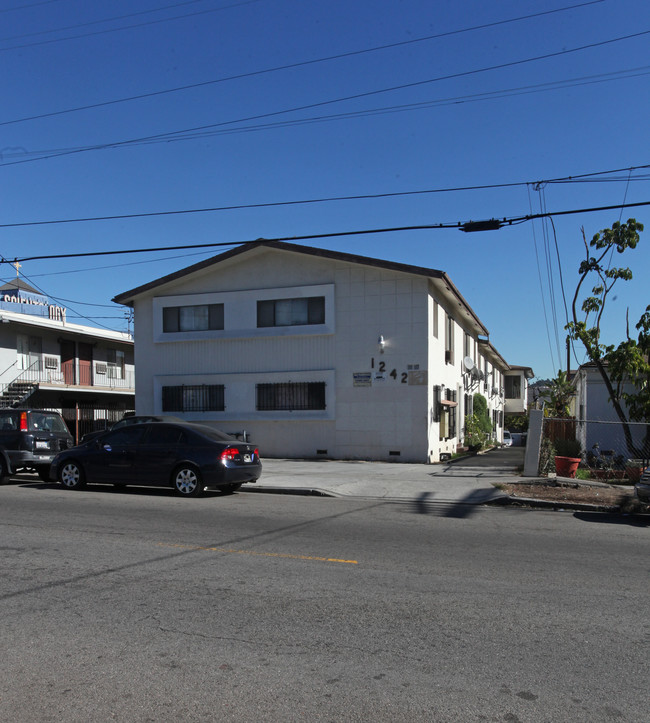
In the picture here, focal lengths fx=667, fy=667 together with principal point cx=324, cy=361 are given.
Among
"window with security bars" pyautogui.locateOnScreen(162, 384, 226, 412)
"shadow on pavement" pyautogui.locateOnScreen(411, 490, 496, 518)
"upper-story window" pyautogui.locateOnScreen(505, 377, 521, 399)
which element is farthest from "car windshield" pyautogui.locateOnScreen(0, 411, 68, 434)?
"upper-story window" pyautogui.locateOnScreen(505, 377, 521, 399)

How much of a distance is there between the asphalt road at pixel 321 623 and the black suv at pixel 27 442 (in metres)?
6.73

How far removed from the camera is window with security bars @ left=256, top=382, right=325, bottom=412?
22.2 m

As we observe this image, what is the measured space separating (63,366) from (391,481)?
2161cm

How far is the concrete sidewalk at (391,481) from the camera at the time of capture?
44.7 feet

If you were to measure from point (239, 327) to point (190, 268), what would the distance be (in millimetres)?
2764

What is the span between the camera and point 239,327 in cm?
→ 2341

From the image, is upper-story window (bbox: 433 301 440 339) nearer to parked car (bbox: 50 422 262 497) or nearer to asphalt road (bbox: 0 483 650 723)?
parked car (bbox: 50 422 262 497)

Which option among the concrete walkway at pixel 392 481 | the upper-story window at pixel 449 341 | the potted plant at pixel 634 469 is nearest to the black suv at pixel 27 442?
the concrete walkway at pixel 392 481

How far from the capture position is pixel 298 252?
22312mm

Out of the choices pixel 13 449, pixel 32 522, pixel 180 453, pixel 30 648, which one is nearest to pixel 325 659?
pixel 30 648

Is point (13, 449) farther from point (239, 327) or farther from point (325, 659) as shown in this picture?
point (325, 659)

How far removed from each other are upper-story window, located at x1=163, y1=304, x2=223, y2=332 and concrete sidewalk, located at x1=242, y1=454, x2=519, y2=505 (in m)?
6.81

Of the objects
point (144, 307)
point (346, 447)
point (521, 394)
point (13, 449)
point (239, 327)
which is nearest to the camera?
point (13, 449)

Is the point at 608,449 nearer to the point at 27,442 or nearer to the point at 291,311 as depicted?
the point at 291,311
